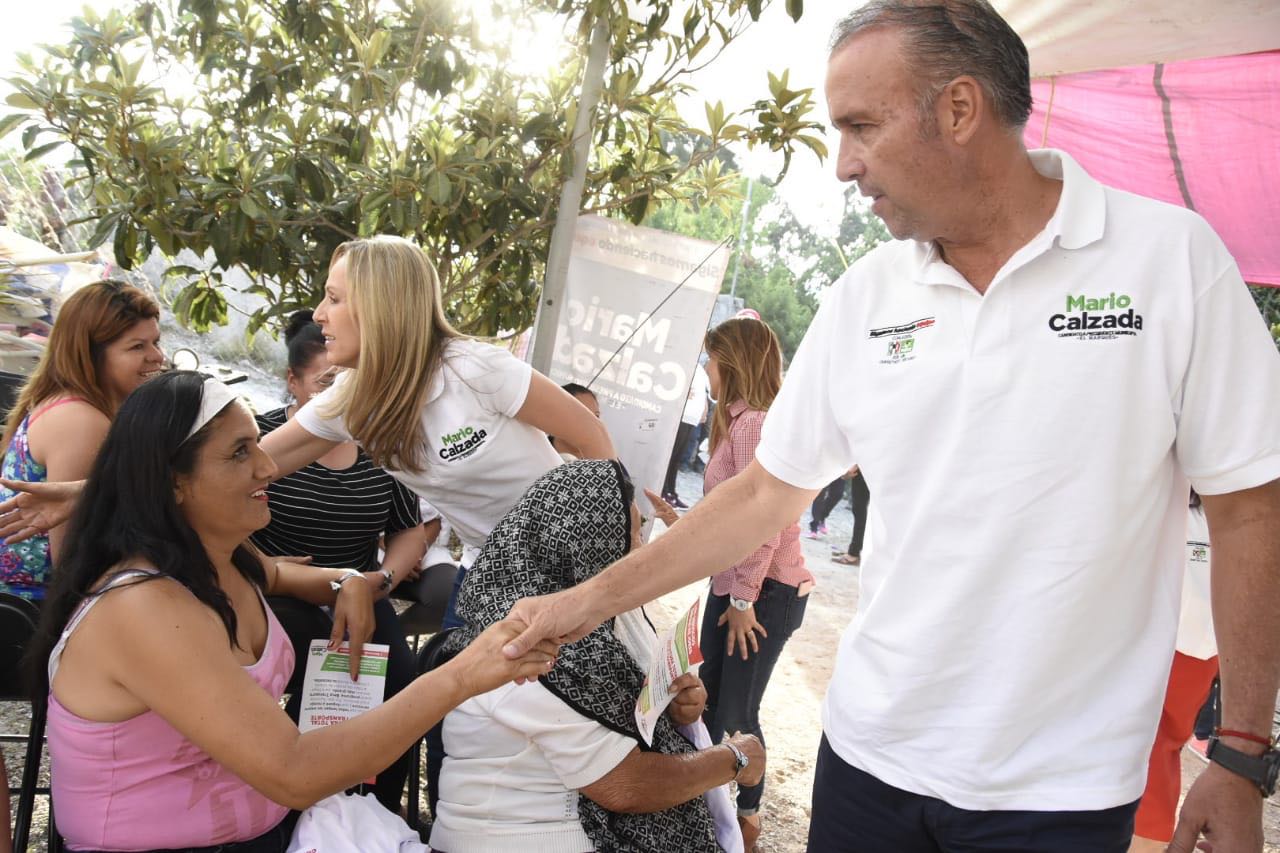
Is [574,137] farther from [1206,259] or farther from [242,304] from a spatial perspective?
[242,304]

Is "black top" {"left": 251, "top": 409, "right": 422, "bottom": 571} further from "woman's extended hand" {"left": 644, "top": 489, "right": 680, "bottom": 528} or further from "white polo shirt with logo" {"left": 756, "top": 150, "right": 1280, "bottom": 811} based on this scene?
"white polo shirt with logo" {"left": 756, "top": 150, "right": 1280, "bottom": 811}

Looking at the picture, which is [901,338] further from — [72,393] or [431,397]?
[72,393]

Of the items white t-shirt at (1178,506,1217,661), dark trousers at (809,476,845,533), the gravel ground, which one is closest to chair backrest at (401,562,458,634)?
the gravel ground

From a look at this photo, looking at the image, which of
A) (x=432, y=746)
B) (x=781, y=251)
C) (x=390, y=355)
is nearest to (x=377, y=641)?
(x=432, y=746)

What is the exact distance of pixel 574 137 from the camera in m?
4.05

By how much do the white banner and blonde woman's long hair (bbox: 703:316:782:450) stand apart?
16 cm

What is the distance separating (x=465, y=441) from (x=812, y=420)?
4.53 feet

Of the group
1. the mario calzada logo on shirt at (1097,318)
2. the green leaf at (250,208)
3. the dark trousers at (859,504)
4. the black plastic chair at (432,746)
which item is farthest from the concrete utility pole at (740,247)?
the mario calzada logo on shirt at (1097,318)

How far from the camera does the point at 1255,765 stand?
1.39m

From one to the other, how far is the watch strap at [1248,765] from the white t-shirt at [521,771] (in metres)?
1.13

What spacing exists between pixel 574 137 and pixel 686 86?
0.72m

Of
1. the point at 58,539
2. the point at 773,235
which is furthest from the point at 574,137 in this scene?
the point at 773,235

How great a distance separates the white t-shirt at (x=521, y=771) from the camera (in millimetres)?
2049

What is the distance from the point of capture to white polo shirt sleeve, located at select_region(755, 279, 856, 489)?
174 cm
